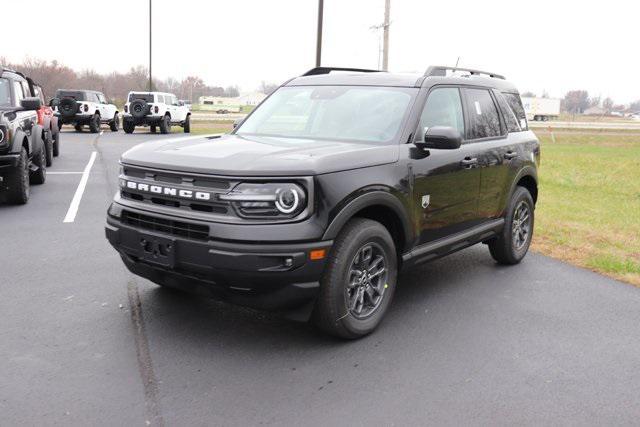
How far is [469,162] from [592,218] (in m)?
4.98

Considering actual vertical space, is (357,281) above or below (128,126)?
below

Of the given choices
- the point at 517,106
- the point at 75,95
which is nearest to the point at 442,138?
the point at 517,106

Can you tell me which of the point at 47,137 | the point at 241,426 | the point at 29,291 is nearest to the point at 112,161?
the point at 47,137

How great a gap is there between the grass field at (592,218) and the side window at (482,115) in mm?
1911

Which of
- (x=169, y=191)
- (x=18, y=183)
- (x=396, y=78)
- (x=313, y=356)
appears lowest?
(x=313, y=356)

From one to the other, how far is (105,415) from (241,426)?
0.69 metres

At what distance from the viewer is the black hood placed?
3.69 m

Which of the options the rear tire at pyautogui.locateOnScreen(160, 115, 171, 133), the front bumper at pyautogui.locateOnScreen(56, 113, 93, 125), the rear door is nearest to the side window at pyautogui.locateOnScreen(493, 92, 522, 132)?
the rear door

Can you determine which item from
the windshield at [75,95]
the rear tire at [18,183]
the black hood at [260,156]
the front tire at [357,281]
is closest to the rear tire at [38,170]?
the rear tire at [18,183]

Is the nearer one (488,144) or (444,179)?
(444,179)

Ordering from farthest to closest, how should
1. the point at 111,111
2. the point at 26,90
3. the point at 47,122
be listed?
the point at 111,111 < the point at 47,122 < the point at 26,90

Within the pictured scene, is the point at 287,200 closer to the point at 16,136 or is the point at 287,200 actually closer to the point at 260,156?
the point at 260,156

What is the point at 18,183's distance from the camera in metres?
8.70

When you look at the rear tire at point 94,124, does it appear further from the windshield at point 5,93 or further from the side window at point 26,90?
the windshield at point 5,93
